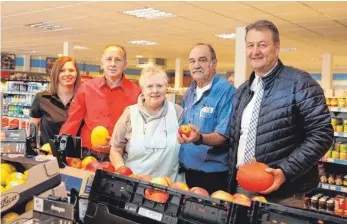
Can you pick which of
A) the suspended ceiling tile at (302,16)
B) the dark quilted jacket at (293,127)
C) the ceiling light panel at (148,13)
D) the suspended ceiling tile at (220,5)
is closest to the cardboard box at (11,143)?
the dark quilted jacket at (293,127)

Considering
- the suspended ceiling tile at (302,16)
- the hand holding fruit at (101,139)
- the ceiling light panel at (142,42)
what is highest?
the ceiling light panel at (142,42)

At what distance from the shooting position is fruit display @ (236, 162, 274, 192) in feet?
5.96

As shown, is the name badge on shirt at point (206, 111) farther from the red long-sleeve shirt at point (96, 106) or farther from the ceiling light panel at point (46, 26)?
the ceiling light panel at point (46, 26)

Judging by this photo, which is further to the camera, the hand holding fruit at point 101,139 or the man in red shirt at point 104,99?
the man in red shirt at point 104,99

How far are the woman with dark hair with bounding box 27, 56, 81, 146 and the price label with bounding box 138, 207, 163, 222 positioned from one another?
2.24 metres

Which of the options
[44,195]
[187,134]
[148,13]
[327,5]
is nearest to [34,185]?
[44,195]

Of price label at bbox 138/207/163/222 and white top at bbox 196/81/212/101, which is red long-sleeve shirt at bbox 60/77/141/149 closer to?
white top at bbox 196/81/212/101

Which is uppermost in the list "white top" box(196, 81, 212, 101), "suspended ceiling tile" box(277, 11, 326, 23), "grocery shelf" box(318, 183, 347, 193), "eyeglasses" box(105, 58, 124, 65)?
"suspended ceiling tile" box(277, 11, 326, 23)

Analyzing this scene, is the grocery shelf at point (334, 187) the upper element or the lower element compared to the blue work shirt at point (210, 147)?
lower

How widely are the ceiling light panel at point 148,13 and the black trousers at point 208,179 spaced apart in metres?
5.59

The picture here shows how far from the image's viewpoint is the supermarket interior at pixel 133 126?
1578 mm

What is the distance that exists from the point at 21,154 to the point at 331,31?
8.88 metres

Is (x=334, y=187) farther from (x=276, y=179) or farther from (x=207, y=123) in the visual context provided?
(x=276, y=179)

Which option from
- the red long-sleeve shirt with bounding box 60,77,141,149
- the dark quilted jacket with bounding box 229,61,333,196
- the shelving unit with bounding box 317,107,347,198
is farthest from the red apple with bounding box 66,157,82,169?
the shelving unit with bounding box 317,107,347,198
